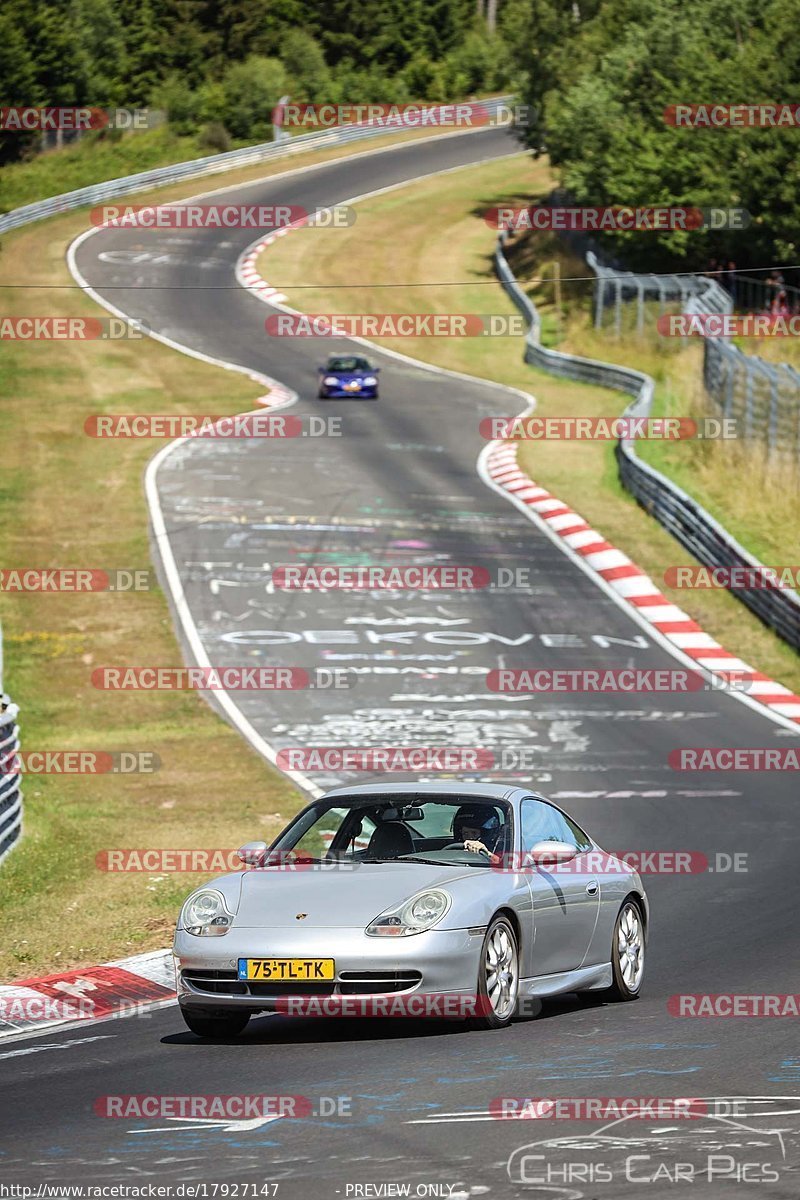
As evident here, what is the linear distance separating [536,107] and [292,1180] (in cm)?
6003

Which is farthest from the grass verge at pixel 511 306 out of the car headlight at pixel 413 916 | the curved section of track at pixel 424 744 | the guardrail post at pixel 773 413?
the car headlight at pixel 413 916

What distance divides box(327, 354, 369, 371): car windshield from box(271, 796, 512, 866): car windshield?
34.5 metres

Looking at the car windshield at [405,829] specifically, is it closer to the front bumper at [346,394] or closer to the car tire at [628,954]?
the car tire at [628,954]

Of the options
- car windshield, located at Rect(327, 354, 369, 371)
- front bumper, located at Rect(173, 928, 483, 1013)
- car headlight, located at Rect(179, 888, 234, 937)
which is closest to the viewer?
front bumper, located at Rect(173, 928, 483, 1013)

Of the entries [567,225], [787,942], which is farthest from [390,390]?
[787,942]

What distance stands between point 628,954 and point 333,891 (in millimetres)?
2367

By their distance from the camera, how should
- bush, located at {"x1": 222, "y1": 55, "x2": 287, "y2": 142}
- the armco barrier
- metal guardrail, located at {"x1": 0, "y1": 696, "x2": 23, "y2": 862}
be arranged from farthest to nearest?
bush, located at {"x1": 222, "y1": 55, "x2": 287, "y2": 142} < the armco barrier < metal guardrail, located at {"x1": 0, "y1": 696, "x2": 23, "y2": 862}

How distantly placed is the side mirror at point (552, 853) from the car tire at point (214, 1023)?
5.79 feet

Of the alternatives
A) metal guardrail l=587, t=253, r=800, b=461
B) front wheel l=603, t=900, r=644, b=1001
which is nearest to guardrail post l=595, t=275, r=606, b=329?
metal guardrail l=587, t=253, r=800, b=461

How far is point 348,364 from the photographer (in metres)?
44.3

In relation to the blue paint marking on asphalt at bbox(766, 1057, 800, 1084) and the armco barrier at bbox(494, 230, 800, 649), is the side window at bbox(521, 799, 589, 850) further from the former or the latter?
the armco barrier at bbox(494, 230, 800, 649)

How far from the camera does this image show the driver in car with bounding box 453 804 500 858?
9.98m

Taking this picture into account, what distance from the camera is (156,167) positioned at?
78.9 metres

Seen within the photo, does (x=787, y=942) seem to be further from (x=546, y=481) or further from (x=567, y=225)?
(x=567, y=225)
